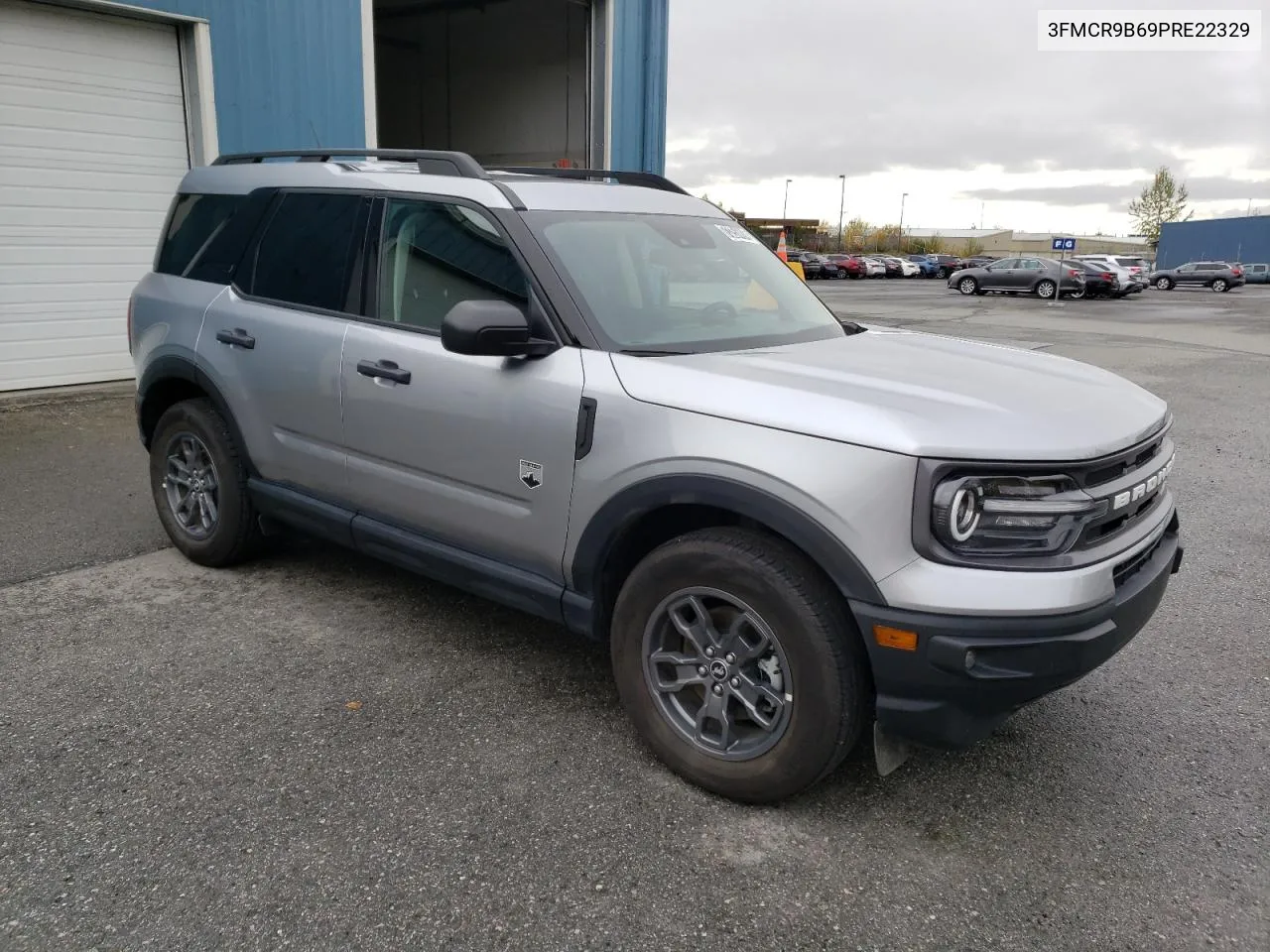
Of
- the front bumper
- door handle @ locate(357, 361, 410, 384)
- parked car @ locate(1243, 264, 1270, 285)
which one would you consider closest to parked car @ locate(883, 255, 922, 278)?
parked car @ locate(1243, 264, 1270, 285)

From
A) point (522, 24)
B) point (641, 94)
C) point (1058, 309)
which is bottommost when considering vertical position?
point (1058, 309)

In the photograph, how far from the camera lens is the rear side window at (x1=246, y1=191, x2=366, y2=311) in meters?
4.01

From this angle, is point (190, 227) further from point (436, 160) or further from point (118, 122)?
point (118, 122)

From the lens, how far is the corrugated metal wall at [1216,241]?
207 feet

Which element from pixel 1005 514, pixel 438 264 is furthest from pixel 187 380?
pixel 1005 514

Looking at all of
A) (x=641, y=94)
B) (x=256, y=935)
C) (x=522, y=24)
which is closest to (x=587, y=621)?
(x=256, y=935)

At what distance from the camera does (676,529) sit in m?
3.14

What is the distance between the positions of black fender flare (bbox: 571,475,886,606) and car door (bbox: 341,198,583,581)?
144 millimetres

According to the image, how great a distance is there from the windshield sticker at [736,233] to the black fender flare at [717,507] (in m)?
1.69

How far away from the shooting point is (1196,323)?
23.2 metres

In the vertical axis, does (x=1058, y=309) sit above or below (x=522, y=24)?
below

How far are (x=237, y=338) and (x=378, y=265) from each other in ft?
2.85

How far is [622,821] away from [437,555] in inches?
49.2

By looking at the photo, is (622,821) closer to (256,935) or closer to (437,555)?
(256,935)
